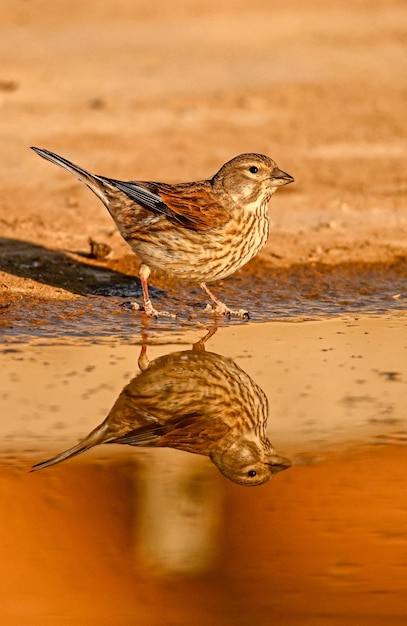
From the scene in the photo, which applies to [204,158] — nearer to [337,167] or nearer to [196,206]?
[337,167]

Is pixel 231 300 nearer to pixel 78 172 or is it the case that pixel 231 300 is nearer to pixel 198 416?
pixel 78 172

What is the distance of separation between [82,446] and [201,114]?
7.96 m

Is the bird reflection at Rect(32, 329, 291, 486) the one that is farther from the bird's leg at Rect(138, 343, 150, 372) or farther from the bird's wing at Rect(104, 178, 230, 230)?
the bird's wing at Rect(104, 178, 230, 230)

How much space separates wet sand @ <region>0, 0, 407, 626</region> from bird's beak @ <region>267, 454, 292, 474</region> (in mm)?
38

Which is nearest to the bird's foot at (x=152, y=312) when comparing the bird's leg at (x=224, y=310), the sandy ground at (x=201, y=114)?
the bird's leg at (x=224, y=310)

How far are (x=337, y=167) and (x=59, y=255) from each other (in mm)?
3438

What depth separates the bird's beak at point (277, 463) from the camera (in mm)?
5660

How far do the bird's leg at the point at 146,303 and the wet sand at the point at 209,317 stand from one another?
0.13m

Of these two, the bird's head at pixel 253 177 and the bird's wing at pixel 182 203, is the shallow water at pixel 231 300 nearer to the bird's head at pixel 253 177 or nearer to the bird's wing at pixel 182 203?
A: the bird's wing at pixel 182 203

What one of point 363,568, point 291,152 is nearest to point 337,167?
point 291,152

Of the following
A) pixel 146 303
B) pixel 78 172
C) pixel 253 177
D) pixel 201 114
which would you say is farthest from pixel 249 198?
pixel 201 114

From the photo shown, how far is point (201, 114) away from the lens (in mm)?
13352

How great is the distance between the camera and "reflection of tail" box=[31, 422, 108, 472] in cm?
565

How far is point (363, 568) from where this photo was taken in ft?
15.4
